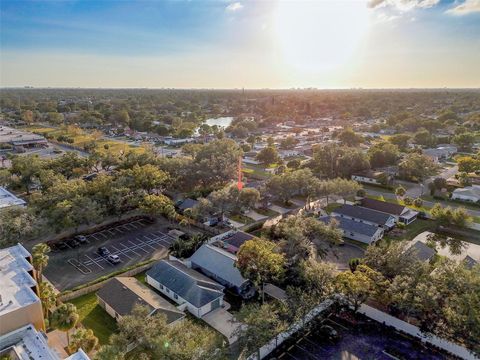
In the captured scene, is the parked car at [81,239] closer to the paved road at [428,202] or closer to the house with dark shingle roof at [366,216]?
the house with dark shingle roof at [366,216]

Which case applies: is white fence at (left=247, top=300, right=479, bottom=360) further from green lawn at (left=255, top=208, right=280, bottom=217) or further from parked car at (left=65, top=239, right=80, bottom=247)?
parked car at (left=65, top=239, right=80, bottom=247)

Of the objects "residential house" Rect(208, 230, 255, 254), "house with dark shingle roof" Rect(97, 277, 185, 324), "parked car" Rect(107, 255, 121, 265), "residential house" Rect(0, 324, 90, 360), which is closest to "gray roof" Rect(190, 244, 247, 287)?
"residential house" Rect(208, 230, 255, 254)

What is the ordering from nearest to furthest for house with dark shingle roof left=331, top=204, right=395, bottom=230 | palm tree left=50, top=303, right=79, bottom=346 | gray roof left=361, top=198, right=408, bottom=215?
palm tree left=50, top=303, right=79, bottom=346 → house with dark shingle roof left=331, top=204, right=395, bottom=230 → gray roof left=361, top=198, right=408, bottom=215

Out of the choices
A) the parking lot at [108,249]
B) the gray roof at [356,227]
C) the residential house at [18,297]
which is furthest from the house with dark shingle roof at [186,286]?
the gray roof at [356,227]

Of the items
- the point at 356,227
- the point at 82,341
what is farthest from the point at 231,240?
the point at 82,341

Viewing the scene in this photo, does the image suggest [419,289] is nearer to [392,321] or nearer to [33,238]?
[392,321]

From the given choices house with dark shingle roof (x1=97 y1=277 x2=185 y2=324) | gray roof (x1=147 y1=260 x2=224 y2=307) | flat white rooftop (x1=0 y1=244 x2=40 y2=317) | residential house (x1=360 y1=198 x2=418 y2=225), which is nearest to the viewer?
flat white rooftop (x1=0 y1=244 x2=40 y2=317)
